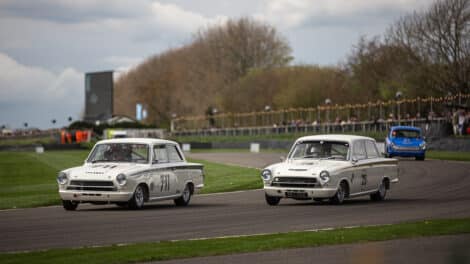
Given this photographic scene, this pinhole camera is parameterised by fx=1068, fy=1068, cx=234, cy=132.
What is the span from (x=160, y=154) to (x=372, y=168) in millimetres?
4823

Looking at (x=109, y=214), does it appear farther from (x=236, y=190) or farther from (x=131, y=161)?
(x=236, y=190)

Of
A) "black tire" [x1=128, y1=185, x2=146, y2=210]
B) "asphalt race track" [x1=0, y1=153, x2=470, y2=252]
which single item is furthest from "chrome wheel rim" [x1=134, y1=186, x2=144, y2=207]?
"asphalt race track" [x1=0, y1=153, x2=470, y2=252]

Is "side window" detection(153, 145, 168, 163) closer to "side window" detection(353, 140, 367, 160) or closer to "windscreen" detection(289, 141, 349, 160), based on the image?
"windscreen" detection(289, 141, 349, 160)

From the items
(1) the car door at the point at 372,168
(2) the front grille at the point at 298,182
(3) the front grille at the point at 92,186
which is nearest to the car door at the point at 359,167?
(1) the car door at the point at 372,168

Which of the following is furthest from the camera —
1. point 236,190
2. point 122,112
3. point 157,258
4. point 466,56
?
point 122,112

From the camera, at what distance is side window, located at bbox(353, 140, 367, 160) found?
2381 cm

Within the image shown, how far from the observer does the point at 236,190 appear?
29719mm

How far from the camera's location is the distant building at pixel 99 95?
118062 millimetres

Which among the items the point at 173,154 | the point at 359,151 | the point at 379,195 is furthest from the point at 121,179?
the point at 379,195

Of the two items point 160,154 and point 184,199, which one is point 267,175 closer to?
point 184,199

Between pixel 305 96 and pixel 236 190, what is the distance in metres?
71.8

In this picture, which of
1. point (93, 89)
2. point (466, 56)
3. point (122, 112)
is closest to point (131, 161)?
point (466, 56)

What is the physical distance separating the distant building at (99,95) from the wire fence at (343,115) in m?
7.99

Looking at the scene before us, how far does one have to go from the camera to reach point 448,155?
175ft
